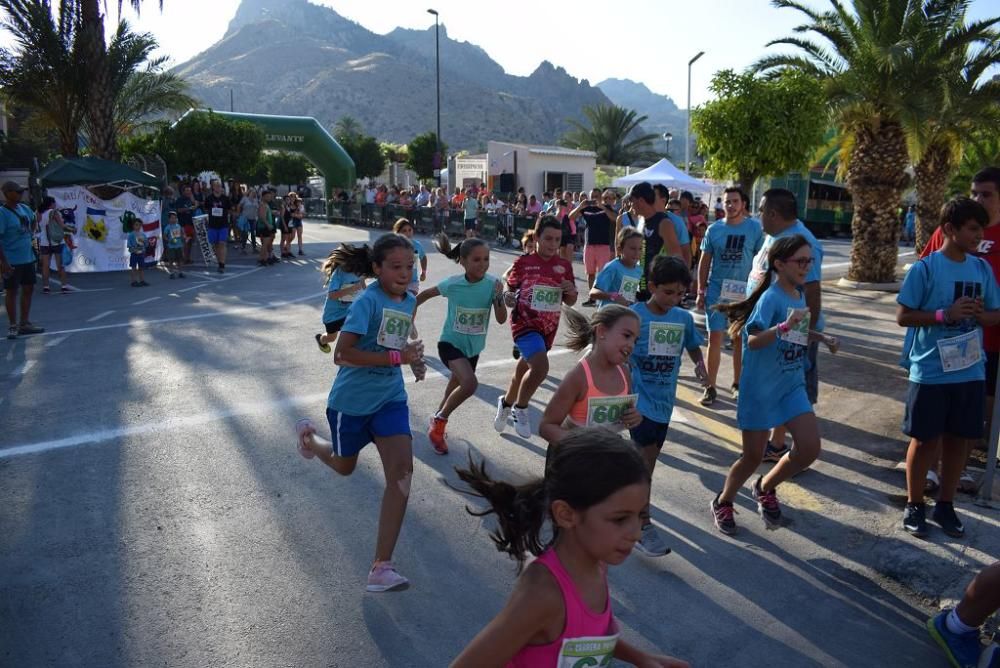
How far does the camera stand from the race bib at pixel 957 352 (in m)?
4.50

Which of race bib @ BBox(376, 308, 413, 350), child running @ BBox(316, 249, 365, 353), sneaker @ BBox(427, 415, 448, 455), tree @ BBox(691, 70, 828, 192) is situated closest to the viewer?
race bib @ BBox(376, 308, 413, 350)

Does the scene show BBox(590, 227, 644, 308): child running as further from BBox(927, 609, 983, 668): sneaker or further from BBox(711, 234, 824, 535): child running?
BBox(927, 609, 983, 668): sneaker

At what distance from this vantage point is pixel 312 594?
12.9 ft

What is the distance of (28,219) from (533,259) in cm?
756

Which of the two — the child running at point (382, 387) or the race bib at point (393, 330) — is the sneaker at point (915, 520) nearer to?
the child running at point (382, 387)

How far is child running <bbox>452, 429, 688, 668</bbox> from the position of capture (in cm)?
197

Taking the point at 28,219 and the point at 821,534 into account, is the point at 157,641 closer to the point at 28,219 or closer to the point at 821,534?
the point at 821,534

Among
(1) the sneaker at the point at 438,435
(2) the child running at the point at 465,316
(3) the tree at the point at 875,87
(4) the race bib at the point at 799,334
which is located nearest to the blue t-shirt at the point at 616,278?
(2) the child running at the point at 465,316

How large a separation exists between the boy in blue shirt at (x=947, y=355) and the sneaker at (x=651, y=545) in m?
1.44

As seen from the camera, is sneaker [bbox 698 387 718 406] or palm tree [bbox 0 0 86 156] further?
palm tree [bbox 0 0 86 156]

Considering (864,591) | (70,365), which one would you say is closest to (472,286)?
(864,591)

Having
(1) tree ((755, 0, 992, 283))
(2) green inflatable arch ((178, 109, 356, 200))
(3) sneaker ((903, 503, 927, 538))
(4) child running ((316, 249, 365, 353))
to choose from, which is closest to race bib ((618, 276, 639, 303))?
(4) child running ((316, 249, 365, 353))

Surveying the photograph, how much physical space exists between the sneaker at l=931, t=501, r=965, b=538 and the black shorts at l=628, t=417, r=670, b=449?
162 centimetres

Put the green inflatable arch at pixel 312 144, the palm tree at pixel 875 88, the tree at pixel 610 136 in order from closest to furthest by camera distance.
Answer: the palm tree at pixel 875 88 → the green inflatable arch at pixel 312 144 → the tree at pixel 610 136
